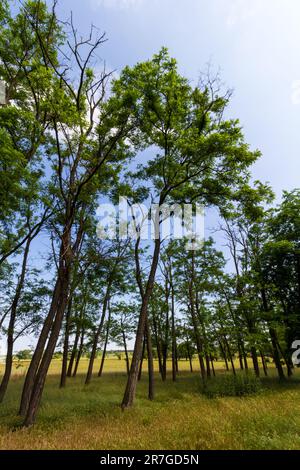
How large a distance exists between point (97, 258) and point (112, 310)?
56.2ft

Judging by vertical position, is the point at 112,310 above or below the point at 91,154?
below

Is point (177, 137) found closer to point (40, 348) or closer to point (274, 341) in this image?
point (40, 348)

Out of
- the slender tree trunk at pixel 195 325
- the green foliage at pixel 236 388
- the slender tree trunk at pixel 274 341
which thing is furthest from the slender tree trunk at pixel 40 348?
the slender tree trunk at pixel 274 341

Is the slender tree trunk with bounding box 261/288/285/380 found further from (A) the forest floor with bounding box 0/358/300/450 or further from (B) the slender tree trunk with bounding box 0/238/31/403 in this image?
(B) the slender tree trunk with bounding box 0/238/31/403

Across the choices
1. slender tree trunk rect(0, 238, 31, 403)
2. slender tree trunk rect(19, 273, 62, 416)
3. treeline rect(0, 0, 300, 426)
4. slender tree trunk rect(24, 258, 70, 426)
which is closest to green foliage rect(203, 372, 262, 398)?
treeline rect(0, 0, 300, 426)

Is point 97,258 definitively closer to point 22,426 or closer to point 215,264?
point 22,426

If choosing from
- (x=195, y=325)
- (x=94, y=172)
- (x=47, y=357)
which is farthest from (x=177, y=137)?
(x=195, y=325)

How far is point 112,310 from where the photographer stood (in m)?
29.3

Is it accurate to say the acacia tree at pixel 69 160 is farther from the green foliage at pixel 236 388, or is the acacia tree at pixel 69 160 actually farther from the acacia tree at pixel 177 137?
the green foliage at pixel 236 388

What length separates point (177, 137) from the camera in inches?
611

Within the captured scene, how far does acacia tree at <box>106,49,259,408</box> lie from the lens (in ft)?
44.1

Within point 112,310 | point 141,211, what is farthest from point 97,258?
point 112,310

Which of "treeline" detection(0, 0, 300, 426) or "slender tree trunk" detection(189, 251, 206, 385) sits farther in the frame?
"slender tree trunk" detection(189, 251, 206, 385)

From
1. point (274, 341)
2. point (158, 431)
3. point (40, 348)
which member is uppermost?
point (274, 341)
